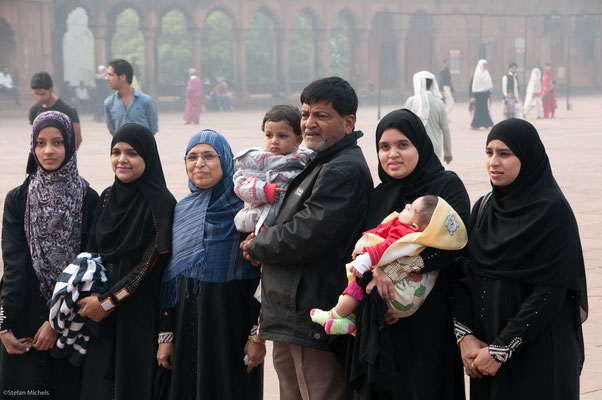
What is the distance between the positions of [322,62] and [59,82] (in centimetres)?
1120

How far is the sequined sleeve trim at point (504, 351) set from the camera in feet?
9.34

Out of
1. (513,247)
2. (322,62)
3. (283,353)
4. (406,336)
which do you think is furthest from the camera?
(322,62)

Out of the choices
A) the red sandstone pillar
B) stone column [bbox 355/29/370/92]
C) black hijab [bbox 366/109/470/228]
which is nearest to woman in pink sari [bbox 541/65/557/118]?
stone column [bbox 355/29/370/92]

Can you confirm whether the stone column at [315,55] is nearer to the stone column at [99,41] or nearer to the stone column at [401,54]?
the stone column at [401,54]

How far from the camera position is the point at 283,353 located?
3.30 m

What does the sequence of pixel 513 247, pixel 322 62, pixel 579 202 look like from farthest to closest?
pixel 322 62, pixel 579 202, pixel 513 247

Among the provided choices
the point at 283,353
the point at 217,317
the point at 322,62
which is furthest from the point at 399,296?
the point at 322,62

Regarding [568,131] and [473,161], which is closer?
[473,161]

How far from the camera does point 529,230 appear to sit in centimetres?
282

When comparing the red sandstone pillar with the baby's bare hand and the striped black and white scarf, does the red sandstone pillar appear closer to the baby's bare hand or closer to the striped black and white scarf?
the striped black and white scarf

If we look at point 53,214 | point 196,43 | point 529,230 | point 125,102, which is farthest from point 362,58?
point 529,230

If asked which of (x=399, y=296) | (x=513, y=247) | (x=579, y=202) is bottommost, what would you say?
(x=579, y=202)

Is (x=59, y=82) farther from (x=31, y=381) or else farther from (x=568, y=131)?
(x=31, y=381)

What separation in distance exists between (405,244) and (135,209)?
4.07 feet
